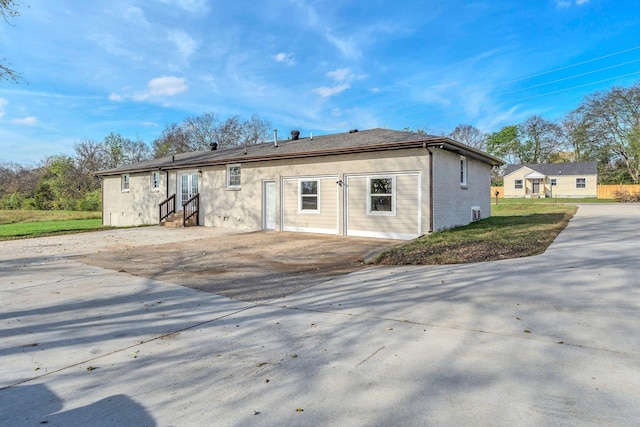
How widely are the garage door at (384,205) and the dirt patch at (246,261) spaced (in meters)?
0.64

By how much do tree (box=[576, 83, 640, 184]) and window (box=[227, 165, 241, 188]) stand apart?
148 feet

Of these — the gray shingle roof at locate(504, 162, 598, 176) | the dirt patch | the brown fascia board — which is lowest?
the dirt patch

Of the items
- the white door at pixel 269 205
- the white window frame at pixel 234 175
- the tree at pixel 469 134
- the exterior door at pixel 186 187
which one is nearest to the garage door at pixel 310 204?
the white door at pixel 269 205

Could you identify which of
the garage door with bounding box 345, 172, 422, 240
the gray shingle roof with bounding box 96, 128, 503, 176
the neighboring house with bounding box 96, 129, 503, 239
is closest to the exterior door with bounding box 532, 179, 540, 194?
the neighboring house with bounding box 96, 129, 503, 239

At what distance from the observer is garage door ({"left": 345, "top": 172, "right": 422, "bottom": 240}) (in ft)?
37.7

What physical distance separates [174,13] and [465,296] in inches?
568

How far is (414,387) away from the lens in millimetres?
2570

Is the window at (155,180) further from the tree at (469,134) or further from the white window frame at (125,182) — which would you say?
the tree at (469,134)

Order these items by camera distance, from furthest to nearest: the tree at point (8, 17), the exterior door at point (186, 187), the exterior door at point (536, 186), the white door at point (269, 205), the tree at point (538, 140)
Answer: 1. the tree at point (538, 140)
2. the exterior door at point (536, 186)
3. the exterior door at point (186, 187)
4. the white door at point (269, 205)
5. the tree at point (8, 17)

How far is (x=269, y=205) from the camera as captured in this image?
15.1m

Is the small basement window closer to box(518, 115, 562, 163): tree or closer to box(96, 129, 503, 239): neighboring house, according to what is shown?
box(96, 129, 503, 239): neighboring house

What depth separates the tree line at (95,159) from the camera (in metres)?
35.1

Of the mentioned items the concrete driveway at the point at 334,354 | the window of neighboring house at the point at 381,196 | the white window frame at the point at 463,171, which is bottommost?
the concrete driveway at the point at 334,354

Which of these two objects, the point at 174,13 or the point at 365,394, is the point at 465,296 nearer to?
the point at 365,394
